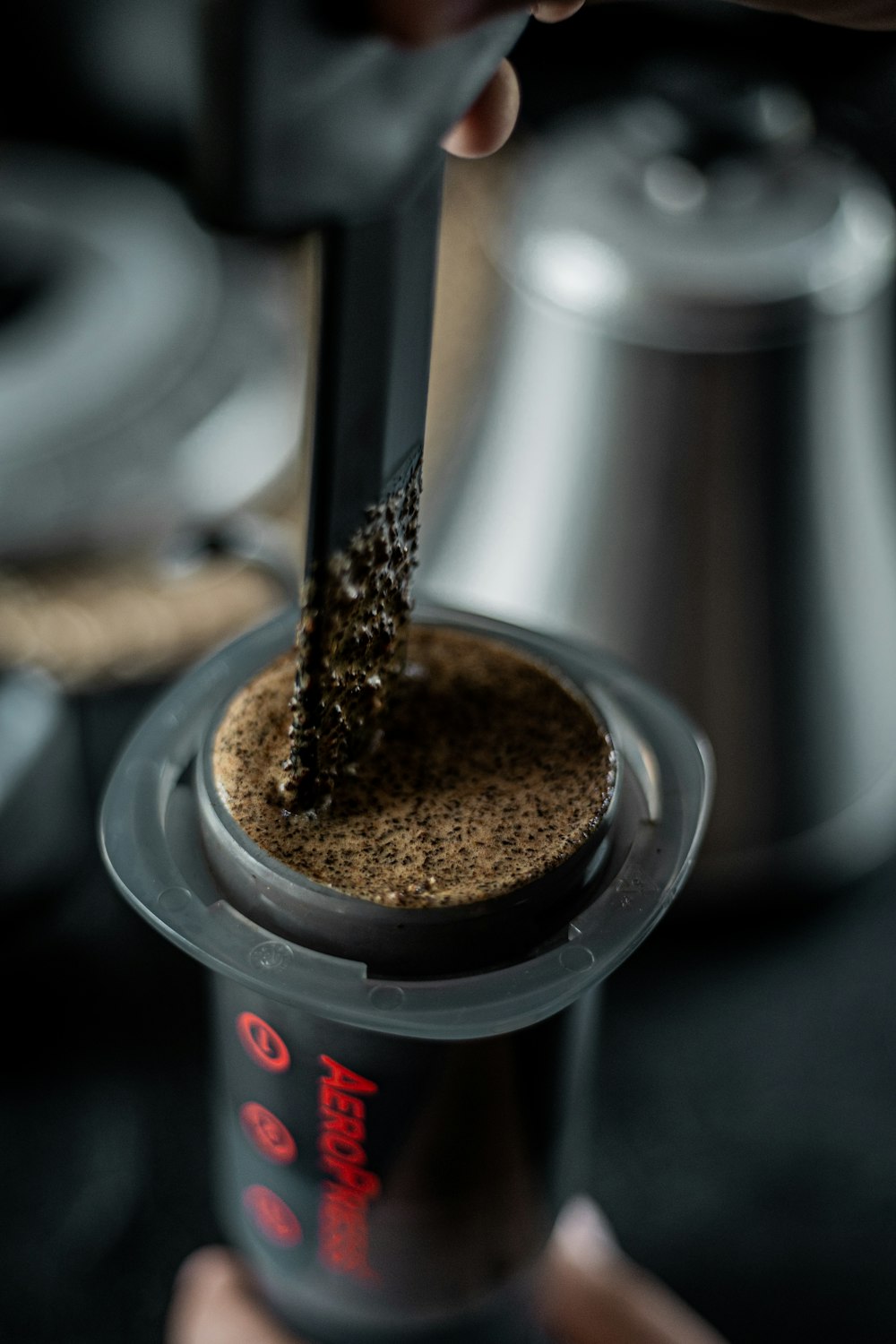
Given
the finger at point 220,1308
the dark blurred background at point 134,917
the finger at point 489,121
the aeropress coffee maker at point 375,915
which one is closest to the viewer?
the aeropress coffee maker at point 375,915

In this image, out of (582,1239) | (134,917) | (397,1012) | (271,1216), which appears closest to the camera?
(397,1012)

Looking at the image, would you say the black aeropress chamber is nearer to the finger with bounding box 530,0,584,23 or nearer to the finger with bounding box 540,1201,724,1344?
the finger with bounding box 540,1201,724,1344

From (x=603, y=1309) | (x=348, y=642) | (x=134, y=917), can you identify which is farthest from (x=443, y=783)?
(x=134, y=917)

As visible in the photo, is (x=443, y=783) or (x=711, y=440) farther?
(x=711, y=440)

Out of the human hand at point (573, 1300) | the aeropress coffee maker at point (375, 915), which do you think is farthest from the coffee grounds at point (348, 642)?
the human hand at point (573, 1300)

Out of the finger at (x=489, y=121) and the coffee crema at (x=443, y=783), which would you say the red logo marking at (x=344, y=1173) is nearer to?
the coffee crema at (x=443, y=783)

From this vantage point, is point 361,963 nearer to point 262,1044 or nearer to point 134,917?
point 262,1044

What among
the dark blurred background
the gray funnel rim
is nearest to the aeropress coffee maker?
the gray funnel rim
